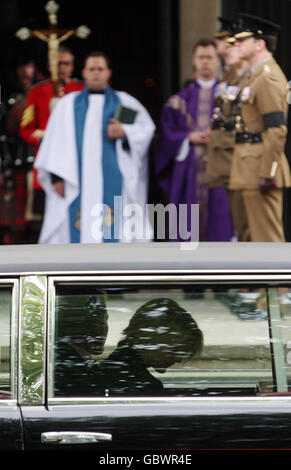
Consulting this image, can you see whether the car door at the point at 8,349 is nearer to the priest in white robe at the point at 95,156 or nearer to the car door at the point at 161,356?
the car door at the point at 161,356

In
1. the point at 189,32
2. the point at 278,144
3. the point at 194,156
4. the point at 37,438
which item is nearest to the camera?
the point at 37,438

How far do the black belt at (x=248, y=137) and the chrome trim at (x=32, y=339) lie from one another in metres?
5.55

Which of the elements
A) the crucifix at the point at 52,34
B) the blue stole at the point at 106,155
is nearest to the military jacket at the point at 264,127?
the blue stole at the point at 106,155

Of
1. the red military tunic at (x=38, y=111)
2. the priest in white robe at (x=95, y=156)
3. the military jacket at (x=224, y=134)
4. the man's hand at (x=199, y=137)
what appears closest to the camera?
the military jacket at (x=224, y=134)

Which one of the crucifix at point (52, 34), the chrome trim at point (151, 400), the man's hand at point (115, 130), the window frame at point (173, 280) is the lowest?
the chrome trim at point (151, 400)

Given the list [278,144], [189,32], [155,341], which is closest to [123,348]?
[155,341]

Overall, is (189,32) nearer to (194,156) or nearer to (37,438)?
(194,156)

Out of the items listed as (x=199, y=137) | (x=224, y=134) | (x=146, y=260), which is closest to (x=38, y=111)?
(x=199, y=137)

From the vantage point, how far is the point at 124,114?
10469 millimetres

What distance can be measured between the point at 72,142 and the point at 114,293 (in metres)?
6.69

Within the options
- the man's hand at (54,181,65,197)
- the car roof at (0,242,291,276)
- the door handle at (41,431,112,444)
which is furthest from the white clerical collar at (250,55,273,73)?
the door handle at (41,431,112,444)

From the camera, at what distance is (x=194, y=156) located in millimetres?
10375

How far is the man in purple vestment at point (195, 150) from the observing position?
1028cm

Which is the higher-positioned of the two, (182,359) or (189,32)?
(189,32)
